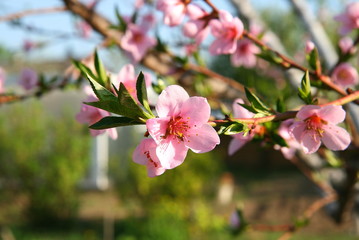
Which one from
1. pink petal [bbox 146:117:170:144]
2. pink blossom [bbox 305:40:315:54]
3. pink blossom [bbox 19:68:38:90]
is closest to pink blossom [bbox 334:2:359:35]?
pink blossom [bbox 305:40:315:54]

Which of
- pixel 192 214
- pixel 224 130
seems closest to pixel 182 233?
pixel 192 214

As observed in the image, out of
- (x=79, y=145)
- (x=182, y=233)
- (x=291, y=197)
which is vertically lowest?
(x=291, y=197)

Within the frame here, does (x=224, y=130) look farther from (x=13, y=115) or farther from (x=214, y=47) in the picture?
(x=13, y=115)

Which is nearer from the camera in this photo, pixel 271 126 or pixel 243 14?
pixel 271 126

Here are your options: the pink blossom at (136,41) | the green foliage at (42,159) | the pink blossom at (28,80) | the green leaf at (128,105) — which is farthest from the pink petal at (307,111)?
the green foliage at (42,159)

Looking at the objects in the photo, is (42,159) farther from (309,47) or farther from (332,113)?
(332,113)

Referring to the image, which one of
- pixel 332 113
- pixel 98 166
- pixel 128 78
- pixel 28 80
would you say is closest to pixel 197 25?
pixel 128 78
